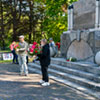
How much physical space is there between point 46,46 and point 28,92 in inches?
70.9

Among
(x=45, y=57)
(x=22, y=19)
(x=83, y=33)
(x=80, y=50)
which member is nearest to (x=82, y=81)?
(x=45, y=57)

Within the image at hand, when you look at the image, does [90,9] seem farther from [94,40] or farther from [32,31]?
[32,31]

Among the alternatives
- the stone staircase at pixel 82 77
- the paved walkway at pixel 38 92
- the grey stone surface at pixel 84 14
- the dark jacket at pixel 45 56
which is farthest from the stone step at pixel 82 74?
the grey stone surface at pixel 84 14

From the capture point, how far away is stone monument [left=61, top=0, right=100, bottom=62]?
830cm

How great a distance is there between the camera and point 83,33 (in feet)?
29.5

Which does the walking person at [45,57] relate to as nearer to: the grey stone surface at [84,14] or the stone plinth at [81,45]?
the stone plinth at [81,45]

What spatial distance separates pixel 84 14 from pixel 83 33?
52.3 inches

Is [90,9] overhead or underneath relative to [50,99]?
overhead

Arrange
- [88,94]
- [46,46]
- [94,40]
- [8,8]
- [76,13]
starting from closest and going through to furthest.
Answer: [88,94] → [46,46] → [94,40] → [76,13] → [8,8]

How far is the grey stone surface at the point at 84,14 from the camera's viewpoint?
8859 mm

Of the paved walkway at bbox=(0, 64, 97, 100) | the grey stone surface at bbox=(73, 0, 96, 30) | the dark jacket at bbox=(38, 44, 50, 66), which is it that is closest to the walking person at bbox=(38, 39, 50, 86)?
the dark jacket at bbox=(38, 44, 50, 66)

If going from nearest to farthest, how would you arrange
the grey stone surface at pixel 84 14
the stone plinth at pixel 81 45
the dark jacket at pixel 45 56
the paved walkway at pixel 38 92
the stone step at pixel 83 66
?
the paved walkway at pixel 38 92, the dark jacket at pixel 45 56, the stone step at pixel 83 66, the stone plinth at pixel 81 45, the grey stone surface at pixel 84 14

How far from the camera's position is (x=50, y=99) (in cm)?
468

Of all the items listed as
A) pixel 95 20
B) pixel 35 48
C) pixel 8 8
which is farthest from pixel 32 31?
pixel 35 48
